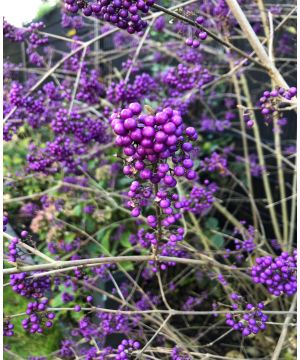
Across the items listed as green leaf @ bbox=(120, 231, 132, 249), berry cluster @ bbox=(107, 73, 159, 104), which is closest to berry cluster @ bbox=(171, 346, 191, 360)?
berry cluster @ bbox=(107, 73, 159, 104)

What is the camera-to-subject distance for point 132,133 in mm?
935

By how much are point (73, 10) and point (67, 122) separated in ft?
3.39

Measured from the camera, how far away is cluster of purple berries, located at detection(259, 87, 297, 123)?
1450 millimetres

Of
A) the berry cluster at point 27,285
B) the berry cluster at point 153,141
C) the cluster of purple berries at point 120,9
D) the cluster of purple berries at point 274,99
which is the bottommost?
the berry cluster at point 27,285

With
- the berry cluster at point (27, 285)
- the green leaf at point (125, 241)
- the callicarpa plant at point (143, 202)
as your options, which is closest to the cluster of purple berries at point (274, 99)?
the callicarpa plant at point (143, 202)

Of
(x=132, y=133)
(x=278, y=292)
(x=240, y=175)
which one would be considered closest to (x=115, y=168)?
(x=240, y=175)

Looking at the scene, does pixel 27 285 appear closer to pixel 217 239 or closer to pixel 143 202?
pixel 143 202

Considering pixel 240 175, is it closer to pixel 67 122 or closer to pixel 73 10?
pixel 67 122

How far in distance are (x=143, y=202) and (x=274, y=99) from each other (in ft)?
1.99

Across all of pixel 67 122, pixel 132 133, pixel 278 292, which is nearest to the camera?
pixel 132 133

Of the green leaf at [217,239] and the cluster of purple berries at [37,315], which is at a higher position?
the cluster of purple berries at [37,315]

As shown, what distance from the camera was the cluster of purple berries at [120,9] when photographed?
121cm

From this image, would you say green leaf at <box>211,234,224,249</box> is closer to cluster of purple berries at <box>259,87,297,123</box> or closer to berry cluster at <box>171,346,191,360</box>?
berry cluster at <box>171,346,191,360</box>

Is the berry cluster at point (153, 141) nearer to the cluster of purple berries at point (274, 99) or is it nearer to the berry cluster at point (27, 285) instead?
the cluster of purple berries at point (274, 99)
